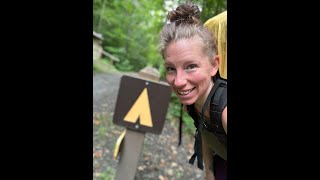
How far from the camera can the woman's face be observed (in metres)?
1.11

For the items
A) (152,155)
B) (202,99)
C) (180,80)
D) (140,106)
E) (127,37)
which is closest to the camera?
(180,80)

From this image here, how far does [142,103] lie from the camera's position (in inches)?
117

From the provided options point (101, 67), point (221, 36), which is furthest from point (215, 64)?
point (101, 67)

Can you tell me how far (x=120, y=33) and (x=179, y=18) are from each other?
17539 mm

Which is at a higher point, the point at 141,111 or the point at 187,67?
the point at 187,67

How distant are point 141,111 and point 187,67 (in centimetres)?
192

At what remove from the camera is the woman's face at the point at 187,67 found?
1.11 metres

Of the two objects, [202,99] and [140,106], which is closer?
[202,99]

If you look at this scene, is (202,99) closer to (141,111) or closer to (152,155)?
(141,111)

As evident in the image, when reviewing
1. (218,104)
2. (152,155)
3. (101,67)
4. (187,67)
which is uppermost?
(101,67)
